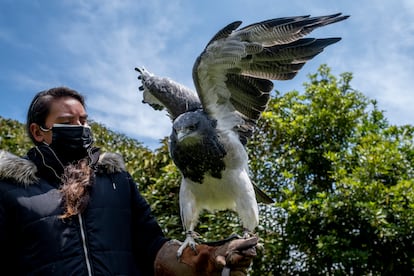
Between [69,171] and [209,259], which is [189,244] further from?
[69,171]

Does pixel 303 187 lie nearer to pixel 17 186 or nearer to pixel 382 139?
pixel 382 139

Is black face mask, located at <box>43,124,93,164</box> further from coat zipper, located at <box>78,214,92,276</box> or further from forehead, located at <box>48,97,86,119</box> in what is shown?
coat zipper, located at <box>78,214,92,276</box>

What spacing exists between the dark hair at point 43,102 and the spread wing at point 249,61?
62cm

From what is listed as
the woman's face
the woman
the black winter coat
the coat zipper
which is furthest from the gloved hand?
the woman's face

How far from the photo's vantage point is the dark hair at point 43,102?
2.02 metres

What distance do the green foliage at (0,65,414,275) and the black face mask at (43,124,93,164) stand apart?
297 centimetres

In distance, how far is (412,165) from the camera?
521 cm

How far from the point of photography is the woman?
5.74 ft

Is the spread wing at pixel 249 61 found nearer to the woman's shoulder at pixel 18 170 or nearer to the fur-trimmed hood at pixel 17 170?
the fur-trimmed hood at pixel 17 170

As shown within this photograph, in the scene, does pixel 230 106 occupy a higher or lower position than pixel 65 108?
higher

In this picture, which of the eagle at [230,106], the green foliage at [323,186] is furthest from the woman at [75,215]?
the green foliage at [323,186]

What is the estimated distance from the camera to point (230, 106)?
8.45 feet

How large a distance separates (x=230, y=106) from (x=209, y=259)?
0.90 meters

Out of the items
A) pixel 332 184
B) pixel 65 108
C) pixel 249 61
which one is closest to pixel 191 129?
pixel 249 61
